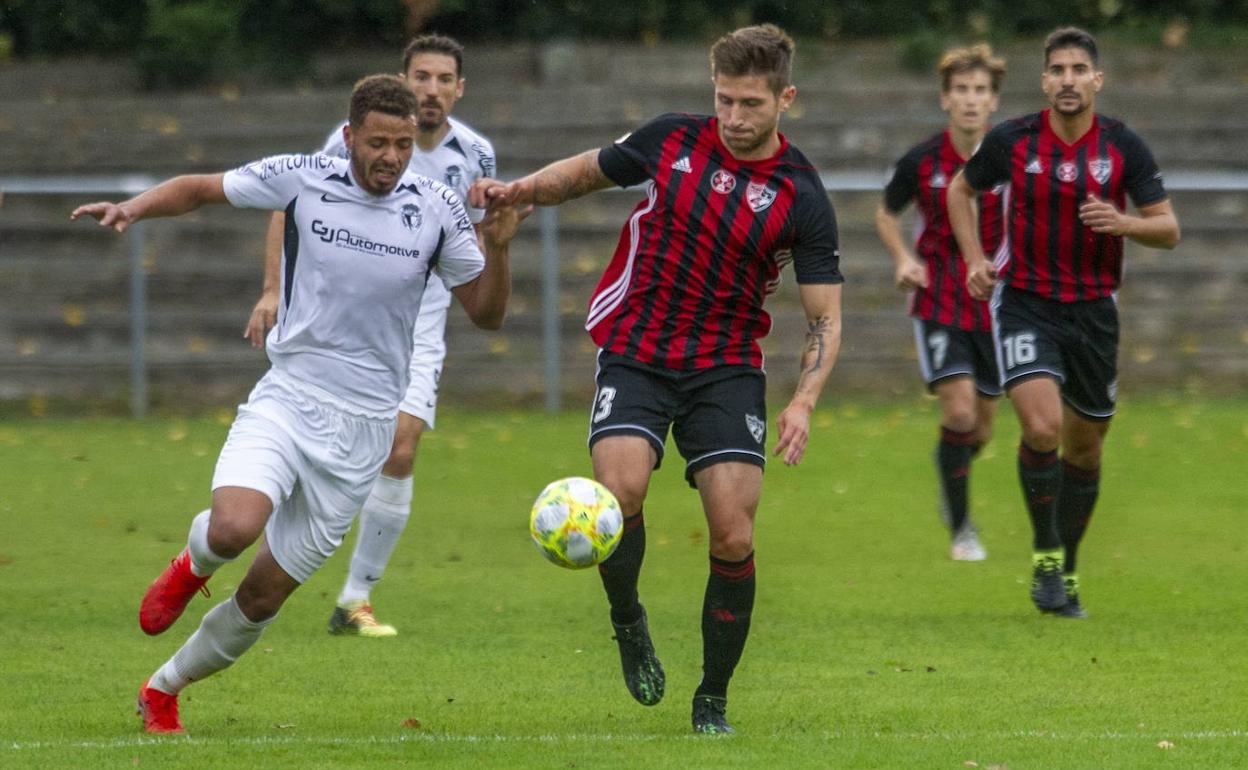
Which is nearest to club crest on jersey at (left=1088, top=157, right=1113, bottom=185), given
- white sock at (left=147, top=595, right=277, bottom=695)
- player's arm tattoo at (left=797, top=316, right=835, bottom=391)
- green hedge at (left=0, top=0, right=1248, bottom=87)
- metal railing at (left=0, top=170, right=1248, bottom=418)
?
player's arm tattoo at (left=797, top=316, right=835, bottom=391)

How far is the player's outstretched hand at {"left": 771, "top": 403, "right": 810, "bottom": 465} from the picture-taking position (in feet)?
19.9

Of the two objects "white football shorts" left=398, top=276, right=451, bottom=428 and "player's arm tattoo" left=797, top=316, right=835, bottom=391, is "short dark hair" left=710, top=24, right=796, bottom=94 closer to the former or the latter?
"player's arm tattoo" left=797, top=316, right=835, bottom=391

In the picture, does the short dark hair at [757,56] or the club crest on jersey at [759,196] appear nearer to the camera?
the short dark hair at [757,56]

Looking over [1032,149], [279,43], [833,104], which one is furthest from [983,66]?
[279,43]

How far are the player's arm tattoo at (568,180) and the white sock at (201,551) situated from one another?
59.2 inches

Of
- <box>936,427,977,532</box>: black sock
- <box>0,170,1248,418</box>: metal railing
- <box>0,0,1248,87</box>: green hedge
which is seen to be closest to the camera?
<box>936,427,977,532</box>: black sock

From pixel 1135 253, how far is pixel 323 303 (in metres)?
12.7

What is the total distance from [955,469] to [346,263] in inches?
192

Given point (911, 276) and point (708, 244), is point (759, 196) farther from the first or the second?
point (911, 276)

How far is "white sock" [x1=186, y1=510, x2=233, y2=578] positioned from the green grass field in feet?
1.80

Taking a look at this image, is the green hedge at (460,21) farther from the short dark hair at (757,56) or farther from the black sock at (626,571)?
the black sock at (626,571)

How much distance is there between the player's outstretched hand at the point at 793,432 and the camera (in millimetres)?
6070

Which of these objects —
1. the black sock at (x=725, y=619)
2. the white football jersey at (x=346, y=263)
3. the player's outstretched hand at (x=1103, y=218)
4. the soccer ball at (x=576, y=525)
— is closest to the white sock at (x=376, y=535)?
the white football jersey at (x=346, y=263)

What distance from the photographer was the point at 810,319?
6574 millimetres
